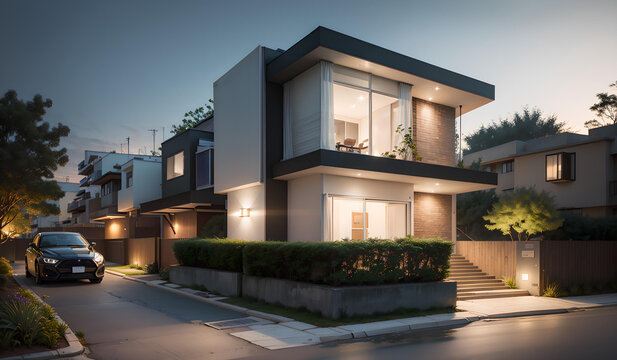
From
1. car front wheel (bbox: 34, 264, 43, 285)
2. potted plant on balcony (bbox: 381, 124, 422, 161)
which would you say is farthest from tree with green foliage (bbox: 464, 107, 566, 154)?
car front wheel (bbox: 34, 264, 43, 285)

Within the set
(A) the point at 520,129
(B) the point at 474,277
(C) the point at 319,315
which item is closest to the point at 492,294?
(B) the point at 474,277

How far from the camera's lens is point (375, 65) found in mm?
14500

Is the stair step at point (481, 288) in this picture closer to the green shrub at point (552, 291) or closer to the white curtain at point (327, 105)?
the green shrub at point (552, 291)

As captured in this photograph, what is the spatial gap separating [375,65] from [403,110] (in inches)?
95.8

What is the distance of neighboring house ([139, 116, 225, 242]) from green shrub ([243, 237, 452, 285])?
8.79 metres

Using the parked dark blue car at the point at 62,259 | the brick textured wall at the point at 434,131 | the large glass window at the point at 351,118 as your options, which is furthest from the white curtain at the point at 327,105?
the parked dark blue car at the point at 62,259

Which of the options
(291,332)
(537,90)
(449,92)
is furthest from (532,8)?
(537,90)

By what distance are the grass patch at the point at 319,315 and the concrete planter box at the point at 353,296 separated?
0.38 feet

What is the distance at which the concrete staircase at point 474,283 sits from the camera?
13.9m

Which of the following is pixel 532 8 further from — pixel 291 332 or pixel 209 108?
pixel 209 108

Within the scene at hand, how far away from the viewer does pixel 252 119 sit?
15.8 metres

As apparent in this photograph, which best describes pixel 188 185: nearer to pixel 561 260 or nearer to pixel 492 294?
pixel 492 294

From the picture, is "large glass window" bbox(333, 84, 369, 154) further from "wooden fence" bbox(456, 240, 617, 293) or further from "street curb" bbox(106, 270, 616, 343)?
"street curb" bbox(106, 270, 616, 343)

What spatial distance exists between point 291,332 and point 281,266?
3.07m
